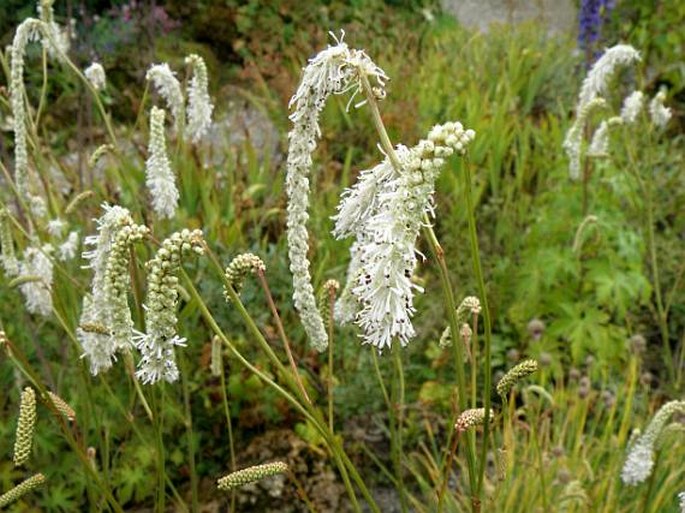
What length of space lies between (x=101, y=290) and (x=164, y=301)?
44cm

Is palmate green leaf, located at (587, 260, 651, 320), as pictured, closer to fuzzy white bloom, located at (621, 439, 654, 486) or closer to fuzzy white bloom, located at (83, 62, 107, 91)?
fuzzy white bloom, located at (621, 439, 654, 486)

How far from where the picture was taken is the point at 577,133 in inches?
118

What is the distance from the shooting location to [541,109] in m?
5.75

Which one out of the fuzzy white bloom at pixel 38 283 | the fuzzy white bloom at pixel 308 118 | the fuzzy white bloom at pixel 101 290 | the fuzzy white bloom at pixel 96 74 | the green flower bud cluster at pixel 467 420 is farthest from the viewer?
the fuzzy white bloom at pixel 96 74

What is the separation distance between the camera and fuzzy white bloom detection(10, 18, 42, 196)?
2.13 m

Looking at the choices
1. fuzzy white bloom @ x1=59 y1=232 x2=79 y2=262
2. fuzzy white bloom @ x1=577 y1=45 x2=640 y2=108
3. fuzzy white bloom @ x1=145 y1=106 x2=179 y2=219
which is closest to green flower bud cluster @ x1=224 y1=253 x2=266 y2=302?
fuzzy white bloom @ x1=145 y1=106 x2=179 y2=219

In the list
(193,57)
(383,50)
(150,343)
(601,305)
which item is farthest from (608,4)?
(150,343)

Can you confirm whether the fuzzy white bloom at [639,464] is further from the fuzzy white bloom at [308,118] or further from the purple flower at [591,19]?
the purple flower at [591,19]

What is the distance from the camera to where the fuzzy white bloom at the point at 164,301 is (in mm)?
1164

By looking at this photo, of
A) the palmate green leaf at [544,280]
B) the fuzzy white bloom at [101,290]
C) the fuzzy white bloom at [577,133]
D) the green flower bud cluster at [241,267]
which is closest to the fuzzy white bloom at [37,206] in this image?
the fuzzy white bloom at [101,290]

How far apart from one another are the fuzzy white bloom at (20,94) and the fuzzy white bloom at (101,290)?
50 centimetres

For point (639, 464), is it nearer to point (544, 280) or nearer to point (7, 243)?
point (544, 280)

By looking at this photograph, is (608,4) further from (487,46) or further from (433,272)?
(433,272)

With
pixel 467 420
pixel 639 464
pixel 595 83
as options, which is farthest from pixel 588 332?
pixel 467 420
